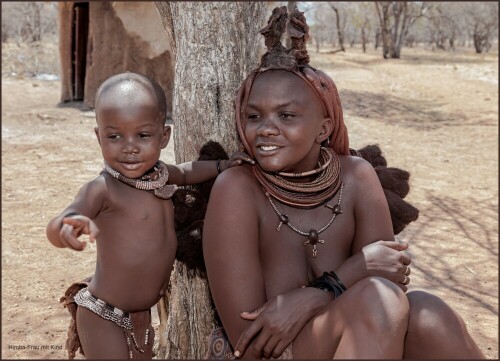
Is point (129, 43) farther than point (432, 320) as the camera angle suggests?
Yes

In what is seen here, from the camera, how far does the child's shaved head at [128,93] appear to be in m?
2.04

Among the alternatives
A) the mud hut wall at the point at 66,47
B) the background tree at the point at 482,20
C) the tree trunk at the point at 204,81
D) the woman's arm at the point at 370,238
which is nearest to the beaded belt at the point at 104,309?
the tree trunk at the point at 204,81

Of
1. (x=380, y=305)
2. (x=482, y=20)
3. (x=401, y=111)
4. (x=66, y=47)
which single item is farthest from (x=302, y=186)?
(x=482, y=20)

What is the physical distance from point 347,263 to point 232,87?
0.92 meters

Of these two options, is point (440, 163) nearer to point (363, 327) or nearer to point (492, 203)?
point (492, 203)

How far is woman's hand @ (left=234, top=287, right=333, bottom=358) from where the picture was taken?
1883mm

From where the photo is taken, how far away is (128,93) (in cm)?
206

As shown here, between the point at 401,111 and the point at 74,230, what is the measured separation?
1109 cm

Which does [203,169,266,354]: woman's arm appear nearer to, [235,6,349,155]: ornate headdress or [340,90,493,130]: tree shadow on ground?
[235,6,349,155]: ornate headdress

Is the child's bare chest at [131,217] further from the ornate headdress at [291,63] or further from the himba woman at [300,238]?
the ornate headdress at [291,63]

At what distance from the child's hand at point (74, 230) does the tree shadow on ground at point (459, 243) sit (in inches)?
111

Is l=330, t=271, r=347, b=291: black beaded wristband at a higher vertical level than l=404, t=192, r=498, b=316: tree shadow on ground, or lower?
higher

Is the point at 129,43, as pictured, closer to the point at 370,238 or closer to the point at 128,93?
the point at 128,93

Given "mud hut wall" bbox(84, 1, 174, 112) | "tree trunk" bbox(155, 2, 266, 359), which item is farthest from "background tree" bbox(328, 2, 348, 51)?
"tree trunk" bbox(155, 2, 266, 359)
